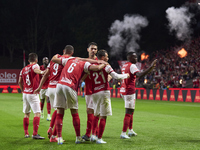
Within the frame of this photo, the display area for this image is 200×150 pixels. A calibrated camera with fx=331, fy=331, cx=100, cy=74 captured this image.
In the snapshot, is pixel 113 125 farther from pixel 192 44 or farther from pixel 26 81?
pixel 192 44

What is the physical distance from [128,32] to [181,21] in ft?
38.1

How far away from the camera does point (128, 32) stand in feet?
175

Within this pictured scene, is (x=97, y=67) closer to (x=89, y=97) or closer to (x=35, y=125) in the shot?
(x=89, y=97)

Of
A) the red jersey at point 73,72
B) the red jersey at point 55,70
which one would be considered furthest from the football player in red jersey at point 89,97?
the red jersey at point 55,70

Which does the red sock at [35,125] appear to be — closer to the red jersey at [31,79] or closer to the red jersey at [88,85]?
the red jersey at [31,79]

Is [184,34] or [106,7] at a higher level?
[106,7]

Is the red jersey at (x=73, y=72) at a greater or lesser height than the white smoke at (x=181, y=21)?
lesser

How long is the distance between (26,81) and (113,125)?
4178mm

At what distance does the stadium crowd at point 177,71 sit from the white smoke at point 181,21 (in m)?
2.10

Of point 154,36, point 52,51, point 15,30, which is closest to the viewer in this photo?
point 154,36

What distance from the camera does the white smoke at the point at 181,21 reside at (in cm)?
4247

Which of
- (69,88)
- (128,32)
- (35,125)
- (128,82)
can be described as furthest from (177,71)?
(69,88)

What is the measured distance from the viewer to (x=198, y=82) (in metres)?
31.5

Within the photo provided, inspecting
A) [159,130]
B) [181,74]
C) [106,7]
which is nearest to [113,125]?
[159,130]
